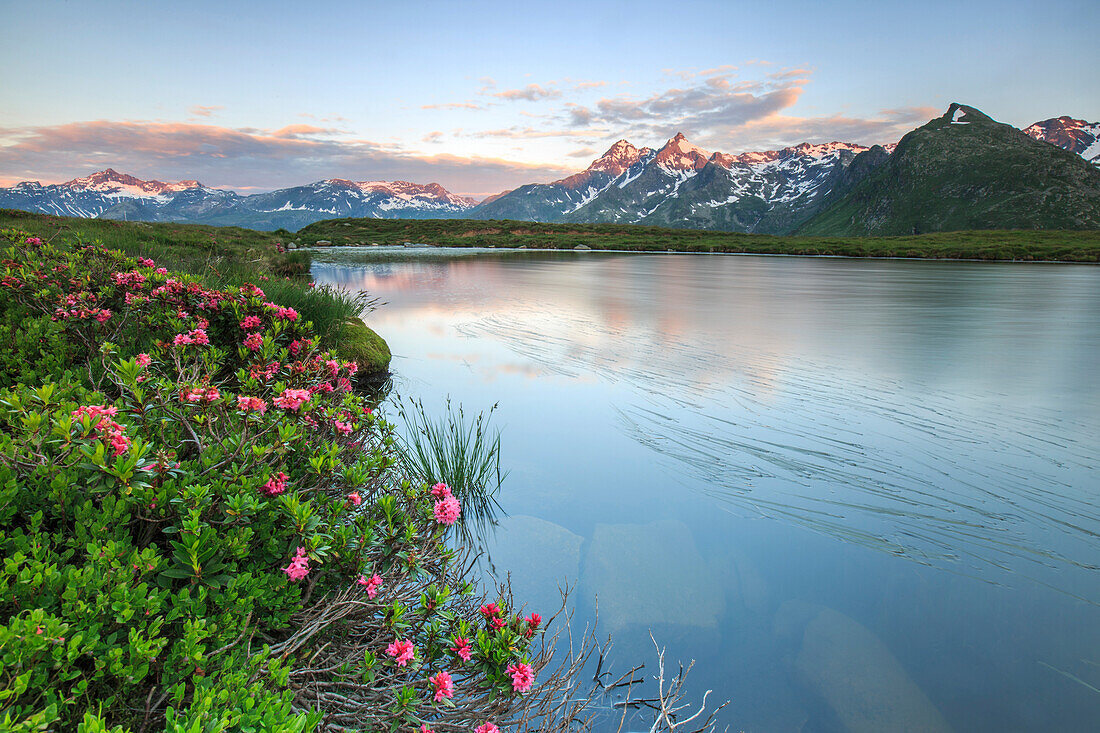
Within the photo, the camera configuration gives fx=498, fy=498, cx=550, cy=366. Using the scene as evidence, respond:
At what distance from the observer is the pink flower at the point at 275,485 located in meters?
2.40

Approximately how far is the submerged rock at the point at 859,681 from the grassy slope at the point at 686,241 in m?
70.0

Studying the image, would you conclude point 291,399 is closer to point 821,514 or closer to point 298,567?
point 298,567

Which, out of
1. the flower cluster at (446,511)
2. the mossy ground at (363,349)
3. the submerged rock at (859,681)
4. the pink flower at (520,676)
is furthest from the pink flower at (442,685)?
the mossy ground at (363,349)

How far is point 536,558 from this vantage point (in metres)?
4.42

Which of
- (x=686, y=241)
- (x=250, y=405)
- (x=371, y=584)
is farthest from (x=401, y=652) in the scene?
(x=686, y=241)

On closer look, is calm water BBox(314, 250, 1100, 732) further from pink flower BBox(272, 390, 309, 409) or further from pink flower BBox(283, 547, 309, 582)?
pink flower BBox(272, 390, 309, 409)

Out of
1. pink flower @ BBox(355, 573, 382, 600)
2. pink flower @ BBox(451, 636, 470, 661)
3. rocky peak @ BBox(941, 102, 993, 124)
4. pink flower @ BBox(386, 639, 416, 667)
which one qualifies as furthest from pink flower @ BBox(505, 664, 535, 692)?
rocky peak @ BBox(941, 102, 993, 124)

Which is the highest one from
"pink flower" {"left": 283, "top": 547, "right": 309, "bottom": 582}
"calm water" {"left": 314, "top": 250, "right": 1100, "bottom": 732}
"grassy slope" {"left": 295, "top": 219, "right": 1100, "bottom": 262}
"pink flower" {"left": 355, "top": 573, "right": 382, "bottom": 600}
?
"grassy slope" {"left": 295, "top": 219, "right": 1100, "bottom": 262}

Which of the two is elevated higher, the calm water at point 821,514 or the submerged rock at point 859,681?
the calm water at point 821,514

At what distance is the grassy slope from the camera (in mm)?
62781

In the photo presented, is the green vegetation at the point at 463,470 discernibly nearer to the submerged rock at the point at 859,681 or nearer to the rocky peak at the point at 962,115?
the submerged rock at the point at 859,681

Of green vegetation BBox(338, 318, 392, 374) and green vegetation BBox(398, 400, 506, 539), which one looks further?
green vegetation BBox(338, 318, 392, 374)

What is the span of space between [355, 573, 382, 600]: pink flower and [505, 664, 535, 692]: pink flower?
0.75m

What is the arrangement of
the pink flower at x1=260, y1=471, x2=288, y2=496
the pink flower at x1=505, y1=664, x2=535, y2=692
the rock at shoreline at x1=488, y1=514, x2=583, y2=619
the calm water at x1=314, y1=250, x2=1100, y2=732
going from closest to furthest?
the pink flower at x1=505, y1=664, x2=535, y2=692 → the pink flower at x1=260, y1=471, x2=288, y2=496 → the calm water at x1=314, y1=250, x2=1100, y2=732 → the rock at shoreline at x1=488, y1=514, x2=583, y2=619
